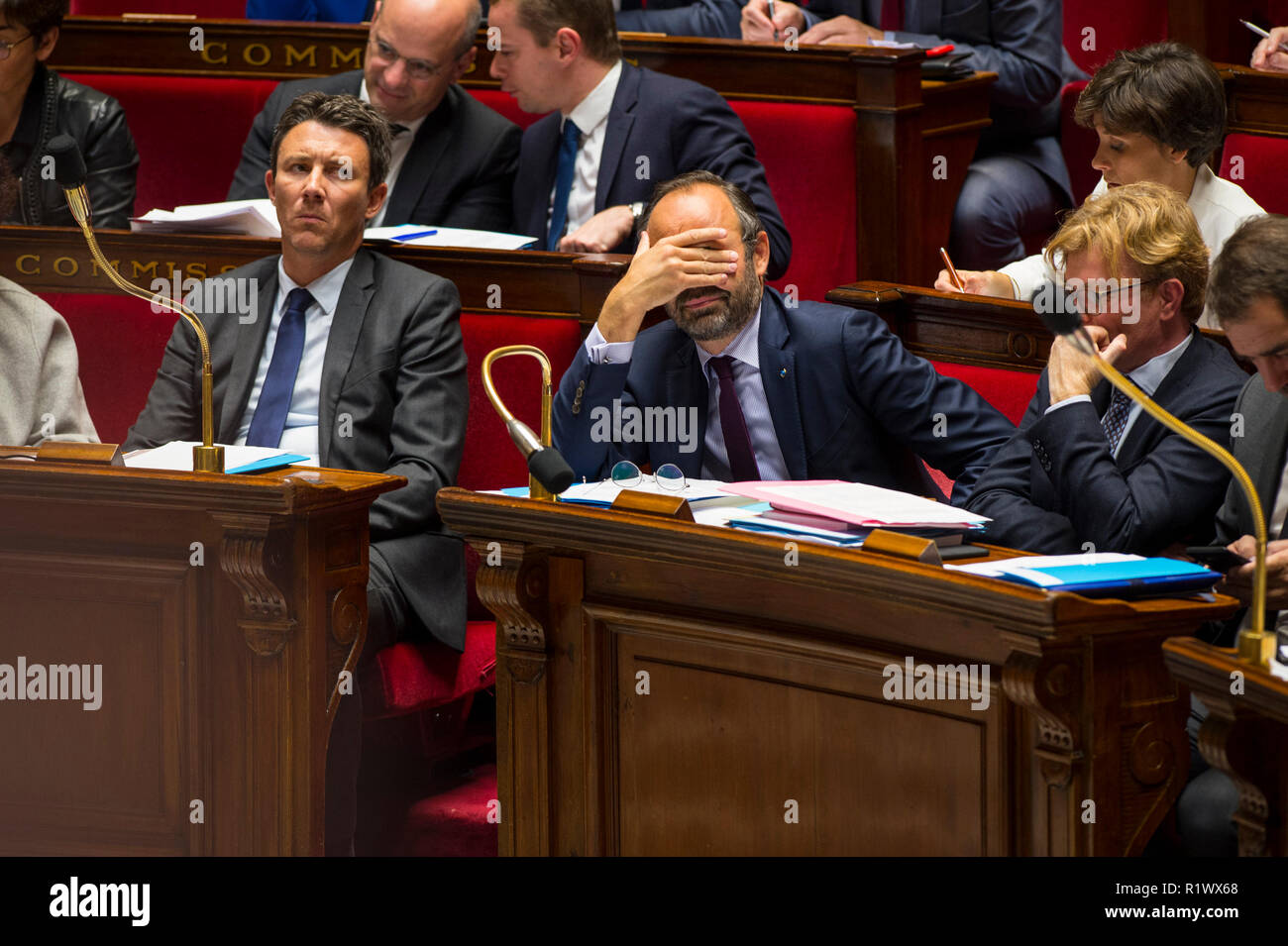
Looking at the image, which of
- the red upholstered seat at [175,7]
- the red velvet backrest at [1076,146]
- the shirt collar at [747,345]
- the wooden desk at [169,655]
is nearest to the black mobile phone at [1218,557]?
the shirt collar at [747,345]

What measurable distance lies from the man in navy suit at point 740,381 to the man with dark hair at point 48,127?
1.57 meters

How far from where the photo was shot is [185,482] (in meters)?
2.32

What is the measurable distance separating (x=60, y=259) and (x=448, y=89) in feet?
2.92

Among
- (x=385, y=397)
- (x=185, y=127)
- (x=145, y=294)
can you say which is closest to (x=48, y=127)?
(x=185, y=127)

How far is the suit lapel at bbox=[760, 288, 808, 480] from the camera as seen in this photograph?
2.62 m

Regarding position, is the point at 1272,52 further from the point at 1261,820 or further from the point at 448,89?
the point at 1261,820

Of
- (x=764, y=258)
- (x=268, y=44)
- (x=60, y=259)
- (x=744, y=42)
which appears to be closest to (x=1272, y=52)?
(x=744, y=42)

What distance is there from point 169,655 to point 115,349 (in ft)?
3.47

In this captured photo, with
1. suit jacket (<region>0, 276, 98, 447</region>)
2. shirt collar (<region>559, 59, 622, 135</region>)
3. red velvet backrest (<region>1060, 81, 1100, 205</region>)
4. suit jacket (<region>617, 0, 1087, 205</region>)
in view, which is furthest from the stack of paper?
red velvet backrest (<region>1060, 81, 1100, 205</region>)

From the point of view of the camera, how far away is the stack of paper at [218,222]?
3295 mm

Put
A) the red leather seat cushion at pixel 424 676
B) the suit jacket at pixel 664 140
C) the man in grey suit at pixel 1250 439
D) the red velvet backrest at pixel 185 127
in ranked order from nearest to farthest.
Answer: the man in grey suit at pixel 1250 439, the red leather seat cushion at pixel 424 676, the suit jacket at pixel 664 140, the red velvet backrest at pixel 185 127

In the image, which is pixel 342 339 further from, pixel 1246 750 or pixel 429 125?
pixel 1246 750

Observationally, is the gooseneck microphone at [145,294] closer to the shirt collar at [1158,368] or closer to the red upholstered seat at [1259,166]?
the shirt collar at [1158,368]

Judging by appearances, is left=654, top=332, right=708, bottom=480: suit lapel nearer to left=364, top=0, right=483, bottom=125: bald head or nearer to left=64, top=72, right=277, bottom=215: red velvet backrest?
left=364, top=0, right=483, bottom=125: bald head
